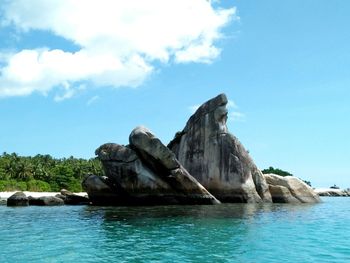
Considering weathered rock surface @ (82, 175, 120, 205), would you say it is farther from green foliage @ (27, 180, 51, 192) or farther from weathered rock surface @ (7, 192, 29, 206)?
green foliage @ (27, 180, 51, 192)

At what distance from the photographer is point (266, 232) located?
2205 centimetres

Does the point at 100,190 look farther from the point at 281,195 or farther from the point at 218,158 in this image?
the point at 281,195

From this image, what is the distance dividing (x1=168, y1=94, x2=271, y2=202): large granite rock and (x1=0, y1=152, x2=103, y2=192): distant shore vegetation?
46.5 metres

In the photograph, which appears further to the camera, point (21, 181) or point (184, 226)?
point (21, 181)

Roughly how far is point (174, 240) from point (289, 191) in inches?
1338

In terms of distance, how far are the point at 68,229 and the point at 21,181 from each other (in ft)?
232

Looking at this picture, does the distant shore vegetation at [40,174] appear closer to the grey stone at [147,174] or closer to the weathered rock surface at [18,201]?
the weathered rock surface at [18,201]

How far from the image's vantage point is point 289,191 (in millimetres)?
50219

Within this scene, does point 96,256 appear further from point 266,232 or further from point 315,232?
point 315,232

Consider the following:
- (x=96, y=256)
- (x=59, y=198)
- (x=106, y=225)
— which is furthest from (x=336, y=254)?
(x=59, y=198)

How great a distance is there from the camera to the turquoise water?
15445 mm

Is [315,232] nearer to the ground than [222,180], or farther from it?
nearer to the ground

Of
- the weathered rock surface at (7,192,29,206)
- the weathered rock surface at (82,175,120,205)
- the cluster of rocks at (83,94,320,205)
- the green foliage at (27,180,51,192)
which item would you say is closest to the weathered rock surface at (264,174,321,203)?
the cluster of rocks at (83,94,320,205)

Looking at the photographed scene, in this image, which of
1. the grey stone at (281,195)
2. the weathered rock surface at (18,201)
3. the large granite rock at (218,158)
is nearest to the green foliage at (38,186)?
the weathered rock surface at (18,201)
